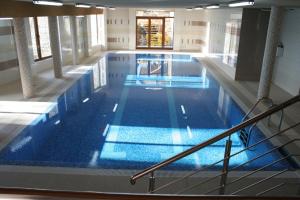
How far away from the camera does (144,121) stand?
20.7 ft

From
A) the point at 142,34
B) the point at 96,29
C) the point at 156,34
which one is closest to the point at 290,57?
the point at 156,34

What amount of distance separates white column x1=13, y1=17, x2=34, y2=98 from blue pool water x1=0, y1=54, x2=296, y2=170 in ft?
3.04

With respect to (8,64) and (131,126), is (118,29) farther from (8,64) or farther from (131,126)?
(131,126)

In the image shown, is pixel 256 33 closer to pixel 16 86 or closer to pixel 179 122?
pixel 179 122

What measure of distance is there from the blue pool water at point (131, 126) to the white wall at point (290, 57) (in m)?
1.89

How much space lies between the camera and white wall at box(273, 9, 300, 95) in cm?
765

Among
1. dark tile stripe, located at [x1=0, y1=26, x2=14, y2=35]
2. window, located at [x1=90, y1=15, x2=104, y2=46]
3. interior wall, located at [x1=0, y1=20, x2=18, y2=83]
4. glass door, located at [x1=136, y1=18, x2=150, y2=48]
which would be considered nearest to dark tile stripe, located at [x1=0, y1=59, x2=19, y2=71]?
interior wall, located at [x1=0, y1=20, x2=18, y2=83]

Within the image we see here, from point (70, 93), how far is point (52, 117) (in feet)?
6.27

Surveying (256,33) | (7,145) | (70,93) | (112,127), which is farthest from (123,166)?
(256,33)

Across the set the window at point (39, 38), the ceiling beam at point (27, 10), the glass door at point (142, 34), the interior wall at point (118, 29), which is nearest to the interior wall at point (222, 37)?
the glass door at point (142, 34)

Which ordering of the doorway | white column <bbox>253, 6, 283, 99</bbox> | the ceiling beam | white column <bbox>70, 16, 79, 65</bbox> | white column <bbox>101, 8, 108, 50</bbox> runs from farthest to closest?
the doorway → white column <bbox>101, 8, 108, 50</bbox> → white column <bbox>70, 16, 79, 65</bbox> → white column <bbox>253, 6, 283, 99</bbox> → the ceiling beam

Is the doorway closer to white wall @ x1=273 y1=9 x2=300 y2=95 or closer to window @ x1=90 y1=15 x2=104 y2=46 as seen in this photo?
window @ x1=90 y1=15 x2=104 y2=46

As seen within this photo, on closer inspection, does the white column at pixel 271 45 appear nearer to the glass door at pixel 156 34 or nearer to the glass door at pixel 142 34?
the glass door at pixel 156 34

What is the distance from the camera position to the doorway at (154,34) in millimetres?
18125
